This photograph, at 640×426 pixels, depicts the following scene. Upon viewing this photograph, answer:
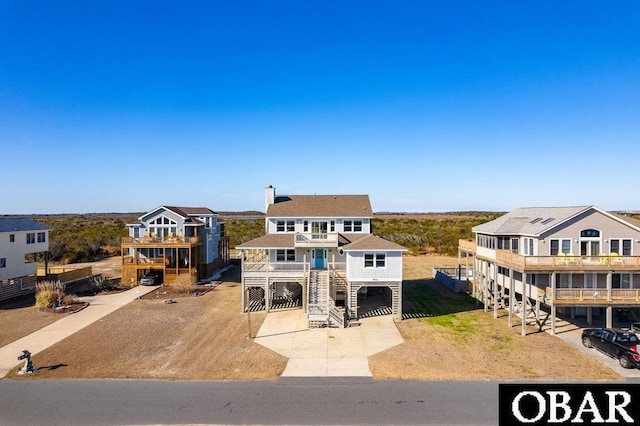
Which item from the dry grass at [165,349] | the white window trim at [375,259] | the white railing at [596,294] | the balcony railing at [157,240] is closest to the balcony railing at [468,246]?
the white railing at [596,294]

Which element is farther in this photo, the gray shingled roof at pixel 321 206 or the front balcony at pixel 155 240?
the front balcony at pixel 155 240

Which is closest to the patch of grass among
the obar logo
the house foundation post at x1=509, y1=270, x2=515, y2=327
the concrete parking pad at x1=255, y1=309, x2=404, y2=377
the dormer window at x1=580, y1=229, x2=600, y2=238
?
the house foundation post at x1=509, y1=270, x2=515, y2=327

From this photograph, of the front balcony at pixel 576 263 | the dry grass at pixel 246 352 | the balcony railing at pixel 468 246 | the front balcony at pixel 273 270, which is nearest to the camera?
the dry grass at pixel 246 352

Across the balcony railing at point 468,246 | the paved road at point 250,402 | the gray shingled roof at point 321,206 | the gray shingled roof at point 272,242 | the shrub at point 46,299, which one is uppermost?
the gray shingled roof at point 321,206

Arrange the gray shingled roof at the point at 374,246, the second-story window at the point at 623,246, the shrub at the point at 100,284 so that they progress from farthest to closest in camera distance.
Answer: the shrub at the point at 100,284 → the gray shingled roof at the point at 374,246 → the second-story window at the point at 623,246

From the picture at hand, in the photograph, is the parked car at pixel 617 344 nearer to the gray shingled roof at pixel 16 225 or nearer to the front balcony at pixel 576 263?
the front balcony at pixel 576 263

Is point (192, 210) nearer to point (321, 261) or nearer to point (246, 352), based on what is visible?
point (321, 261)
